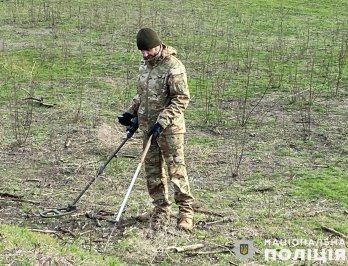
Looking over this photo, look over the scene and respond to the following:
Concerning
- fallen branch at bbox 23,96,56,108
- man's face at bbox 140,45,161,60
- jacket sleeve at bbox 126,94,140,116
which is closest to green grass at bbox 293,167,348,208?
jacket sleeve at bbox 126,94,140,116

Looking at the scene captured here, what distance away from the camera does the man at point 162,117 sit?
5496 mm

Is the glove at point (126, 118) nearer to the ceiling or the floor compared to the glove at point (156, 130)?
nearer to the floor

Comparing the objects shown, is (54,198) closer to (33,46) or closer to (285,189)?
(285,189)

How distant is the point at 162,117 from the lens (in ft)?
17.9

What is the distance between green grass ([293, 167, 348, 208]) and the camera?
22.0 ft

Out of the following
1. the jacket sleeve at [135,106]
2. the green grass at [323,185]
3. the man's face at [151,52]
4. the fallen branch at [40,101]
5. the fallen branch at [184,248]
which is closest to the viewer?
the fallen branch at [184,248]

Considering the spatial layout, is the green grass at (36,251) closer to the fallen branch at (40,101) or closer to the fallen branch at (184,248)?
the fallen branch at (184,248)

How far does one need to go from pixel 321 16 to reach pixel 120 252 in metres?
14.6

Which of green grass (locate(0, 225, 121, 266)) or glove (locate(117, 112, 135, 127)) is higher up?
glove (locate(117, 112, 135, 127))

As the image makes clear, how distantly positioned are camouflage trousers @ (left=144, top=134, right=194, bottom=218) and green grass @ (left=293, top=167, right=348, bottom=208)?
1.52m

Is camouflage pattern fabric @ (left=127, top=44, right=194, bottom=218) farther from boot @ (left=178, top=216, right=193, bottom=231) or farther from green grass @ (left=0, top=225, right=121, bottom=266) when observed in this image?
green grass @ (left=0, top=225, right=121, bottom=266)

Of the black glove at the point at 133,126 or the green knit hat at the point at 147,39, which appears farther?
the black glove at the point at 133,126

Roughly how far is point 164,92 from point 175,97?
0.40ft

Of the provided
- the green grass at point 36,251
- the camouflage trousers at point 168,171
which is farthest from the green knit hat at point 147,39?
the green grass at point 36,251
